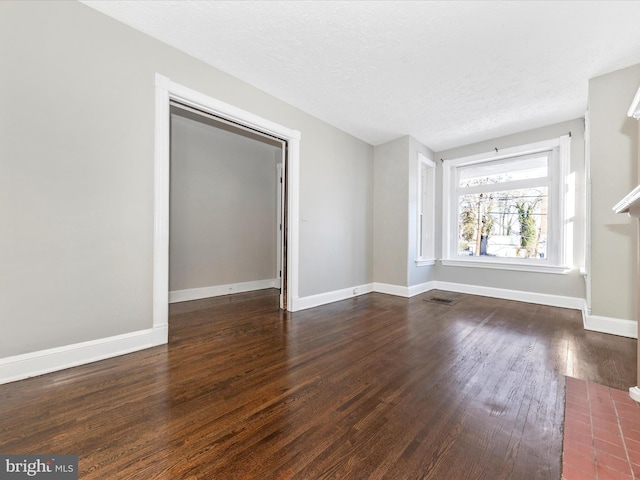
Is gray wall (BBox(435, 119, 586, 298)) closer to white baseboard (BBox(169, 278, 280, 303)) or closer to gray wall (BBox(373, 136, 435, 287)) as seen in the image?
gray wall (BBox(373, 136, 435, 287))

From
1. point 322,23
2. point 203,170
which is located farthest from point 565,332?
point 203,170

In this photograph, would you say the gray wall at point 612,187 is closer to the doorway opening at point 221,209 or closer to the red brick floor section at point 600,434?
the red brick floor section at point 600,434

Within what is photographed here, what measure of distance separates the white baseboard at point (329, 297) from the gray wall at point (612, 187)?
287 centimetres

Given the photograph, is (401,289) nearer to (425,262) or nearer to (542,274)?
(425,262)

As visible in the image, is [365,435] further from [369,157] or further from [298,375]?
[369,157]

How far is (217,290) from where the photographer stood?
450 cm

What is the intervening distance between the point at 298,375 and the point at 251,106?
9.39 ft

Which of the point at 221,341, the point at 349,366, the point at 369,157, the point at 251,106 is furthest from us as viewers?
the point at 369,157

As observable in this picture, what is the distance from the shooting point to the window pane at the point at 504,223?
13.9ft

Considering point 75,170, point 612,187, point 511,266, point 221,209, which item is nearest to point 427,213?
point 511,266

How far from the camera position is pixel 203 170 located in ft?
14.2

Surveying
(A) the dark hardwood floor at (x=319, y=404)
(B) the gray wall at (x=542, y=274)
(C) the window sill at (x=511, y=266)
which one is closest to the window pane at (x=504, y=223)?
(C) the window sill at (x=511, y=266)

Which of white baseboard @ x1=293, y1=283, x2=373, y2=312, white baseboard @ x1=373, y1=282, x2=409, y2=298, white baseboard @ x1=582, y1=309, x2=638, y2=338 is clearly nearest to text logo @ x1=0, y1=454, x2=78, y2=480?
white baseboard @ x1=293, y1=283, x2=373, y2=312

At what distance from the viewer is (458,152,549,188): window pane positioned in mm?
4227
